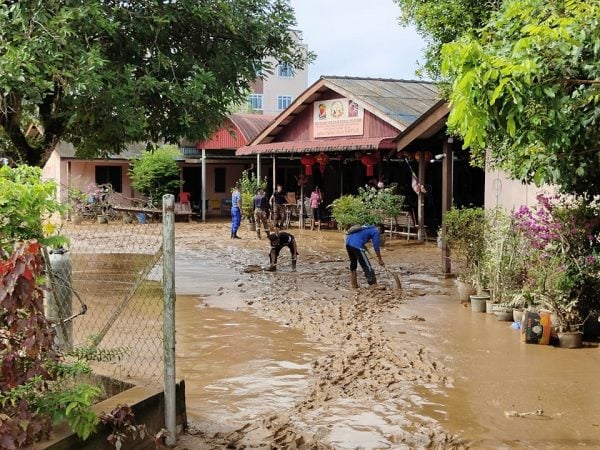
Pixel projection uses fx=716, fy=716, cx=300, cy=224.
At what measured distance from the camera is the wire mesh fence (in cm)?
579

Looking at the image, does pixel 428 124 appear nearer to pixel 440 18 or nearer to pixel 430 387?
pixel 440 18

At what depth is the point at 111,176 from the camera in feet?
107

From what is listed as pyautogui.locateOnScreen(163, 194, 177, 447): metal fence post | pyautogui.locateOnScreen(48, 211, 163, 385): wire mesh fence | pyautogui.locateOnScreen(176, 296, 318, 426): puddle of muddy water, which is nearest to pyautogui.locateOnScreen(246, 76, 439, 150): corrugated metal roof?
pyautogui.locateOnScreen(48, 211, 163, 385): wire mesh fence

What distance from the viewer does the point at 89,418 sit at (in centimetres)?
404

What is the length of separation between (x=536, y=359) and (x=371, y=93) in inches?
651

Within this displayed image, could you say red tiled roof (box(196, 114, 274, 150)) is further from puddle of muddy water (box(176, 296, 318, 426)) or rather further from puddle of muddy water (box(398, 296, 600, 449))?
puddle of muddy water (box(398, 296, 600, 449))

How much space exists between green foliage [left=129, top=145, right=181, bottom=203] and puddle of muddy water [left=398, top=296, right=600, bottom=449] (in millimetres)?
20986

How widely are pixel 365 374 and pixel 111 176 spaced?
2711 centimetres

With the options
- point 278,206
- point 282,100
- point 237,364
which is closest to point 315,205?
point 278,206

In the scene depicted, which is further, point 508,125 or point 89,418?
point 508,125

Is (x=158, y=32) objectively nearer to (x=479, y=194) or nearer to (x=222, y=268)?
(x=222, y=268)

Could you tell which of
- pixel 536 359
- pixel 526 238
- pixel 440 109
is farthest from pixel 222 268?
pixel 536 359

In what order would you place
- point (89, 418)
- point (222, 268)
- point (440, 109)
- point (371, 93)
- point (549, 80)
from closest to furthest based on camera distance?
point (89, 418) → point (549, 80) → point (440, 109) → point (222, 268) → point (371, 93)

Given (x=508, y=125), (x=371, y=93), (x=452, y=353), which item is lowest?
(x=452, y=353)
